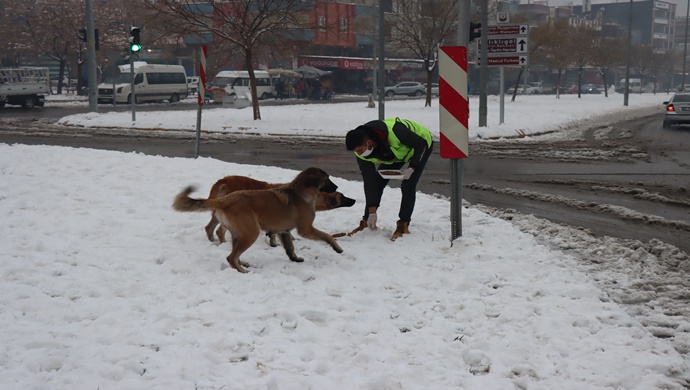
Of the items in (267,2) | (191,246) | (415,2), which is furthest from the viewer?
(415,2)

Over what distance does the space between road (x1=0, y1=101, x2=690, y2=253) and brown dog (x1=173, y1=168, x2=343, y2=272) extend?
3.62 metres

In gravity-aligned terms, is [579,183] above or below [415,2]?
below

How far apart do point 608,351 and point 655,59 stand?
104 metres

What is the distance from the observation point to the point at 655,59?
97875 mm

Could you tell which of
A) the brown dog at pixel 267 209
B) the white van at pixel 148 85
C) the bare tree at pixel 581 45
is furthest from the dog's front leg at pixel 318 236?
the bare tree at pixel 581 45

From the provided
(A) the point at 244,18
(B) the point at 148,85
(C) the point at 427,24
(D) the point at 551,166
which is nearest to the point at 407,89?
(C) the point at 427,24

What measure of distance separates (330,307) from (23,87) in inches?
1490

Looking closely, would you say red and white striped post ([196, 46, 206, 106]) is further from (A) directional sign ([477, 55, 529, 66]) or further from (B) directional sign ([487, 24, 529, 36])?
Answer: (B) directional sign ([487, 24, 529, 36])

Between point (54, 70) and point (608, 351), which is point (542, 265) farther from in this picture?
point (54, 70)

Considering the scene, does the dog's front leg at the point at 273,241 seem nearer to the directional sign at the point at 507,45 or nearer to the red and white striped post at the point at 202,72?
the red and white striped post at the point at 202,72

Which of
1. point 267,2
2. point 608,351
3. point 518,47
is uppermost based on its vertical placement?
point 267,2

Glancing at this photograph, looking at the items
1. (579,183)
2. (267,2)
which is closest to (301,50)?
(267,2)

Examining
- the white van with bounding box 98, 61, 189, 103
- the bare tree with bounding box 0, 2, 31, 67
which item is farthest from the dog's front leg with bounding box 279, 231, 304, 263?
the bare tree with bounding box 0, 2, 31, 67

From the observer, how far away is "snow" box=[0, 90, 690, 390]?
4273mm
